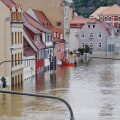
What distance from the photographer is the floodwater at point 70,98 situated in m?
34.5

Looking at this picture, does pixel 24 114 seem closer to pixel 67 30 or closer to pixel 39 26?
pixel 39 26

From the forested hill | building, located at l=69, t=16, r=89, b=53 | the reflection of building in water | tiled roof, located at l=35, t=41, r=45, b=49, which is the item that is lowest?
the reflection of building in water

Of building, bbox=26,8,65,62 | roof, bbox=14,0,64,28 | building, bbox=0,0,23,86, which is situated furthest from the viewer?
roof, bbox=14,0,64,28

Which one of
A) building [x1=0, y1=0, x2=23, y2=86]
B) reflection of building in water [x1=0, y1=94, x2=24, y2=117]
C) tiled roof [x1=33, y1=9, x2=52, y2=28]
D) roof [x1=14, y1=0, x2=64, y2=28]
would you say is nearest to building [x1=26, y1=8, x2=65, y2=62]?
tiled roof [x1=33, y1=9, x2=52, y2=28]

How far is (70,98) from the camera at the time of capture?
42.6 metres

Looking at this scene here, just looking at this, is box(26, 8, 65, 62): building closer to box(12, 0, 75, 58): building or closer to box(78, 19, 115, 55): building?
box(12, 0, 75, 58): building

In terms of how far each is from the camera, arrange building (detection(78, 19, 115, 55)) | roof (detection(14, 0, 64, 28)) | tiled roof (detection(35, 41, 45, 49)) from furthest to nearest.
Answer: building (detection(78, 19, 115, 55)), roof (detection(14, 0, 64, 28)), tiled roof (detection(35, 41, 45, 49))

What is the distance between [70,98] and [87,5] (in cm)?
14685

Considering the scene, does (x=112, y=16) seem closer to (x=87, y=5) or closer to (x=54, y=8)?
(x=87, y=5)

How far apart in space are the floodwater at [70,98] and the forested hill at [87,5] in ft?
393

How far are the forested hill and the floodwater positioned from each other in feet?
393

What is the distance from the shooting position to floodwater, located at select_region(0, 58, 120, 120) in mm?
34469

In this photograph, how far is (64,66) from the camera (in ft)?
250

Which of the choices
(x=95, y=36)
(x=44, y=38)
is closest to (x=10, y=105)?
(x=44, y=38)
